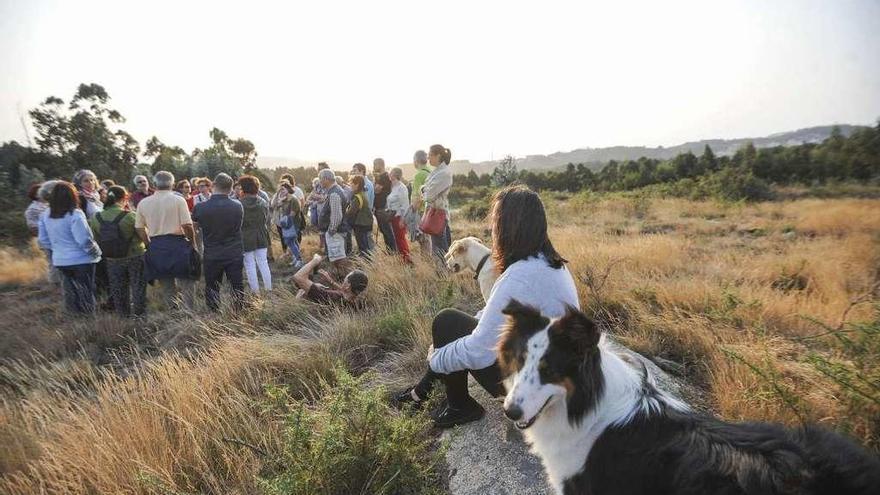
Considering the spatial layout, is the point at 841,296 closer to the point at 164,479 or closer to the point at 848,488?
the point at 848,488

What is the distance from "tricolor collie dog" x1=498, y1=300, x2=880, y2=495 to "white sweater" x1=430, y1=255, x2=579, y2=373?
281 mm

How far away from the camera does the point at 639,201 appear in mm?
19078

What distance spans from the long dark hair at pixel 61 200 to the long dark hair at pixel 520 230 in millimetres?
6477

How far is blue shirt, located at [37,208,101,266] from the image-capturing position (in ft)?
19.2

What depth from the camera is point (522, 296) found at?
89.7 inches

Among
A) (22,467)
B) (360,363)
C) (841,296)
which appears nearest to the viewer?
(22,467)

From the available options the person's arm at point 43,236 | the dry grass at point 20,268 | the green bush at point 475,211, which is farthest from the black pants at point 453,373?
the green bush at point 475,211

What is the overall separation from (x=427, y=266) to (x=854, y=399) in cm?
500

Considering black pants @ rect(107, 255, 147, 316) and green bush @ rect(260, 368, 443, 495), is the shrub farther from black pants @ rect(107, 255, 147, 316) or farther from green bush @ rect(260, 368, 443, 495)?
black pants @ rect(107, 255, 147, 316)

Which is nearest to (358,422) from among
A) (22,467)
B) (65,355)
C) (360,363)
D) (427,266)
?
(360,363)

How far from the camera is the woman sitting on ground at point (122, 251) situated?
6.11 metres

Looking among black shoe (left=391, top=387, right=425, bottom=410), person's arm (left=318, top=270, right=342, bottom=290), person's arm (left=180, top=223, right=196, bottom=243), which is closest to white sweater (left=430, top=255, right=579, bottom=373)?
black shoe (left=391, top=387, right=425, bottom=410)

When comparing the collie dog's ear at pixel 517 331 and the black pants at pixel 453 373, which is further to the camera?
the black pants at pixel 453 373

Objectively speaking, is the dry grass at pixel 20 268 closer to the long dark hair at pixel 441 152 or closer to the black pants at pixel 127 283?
the black pants at pixel 127 283
